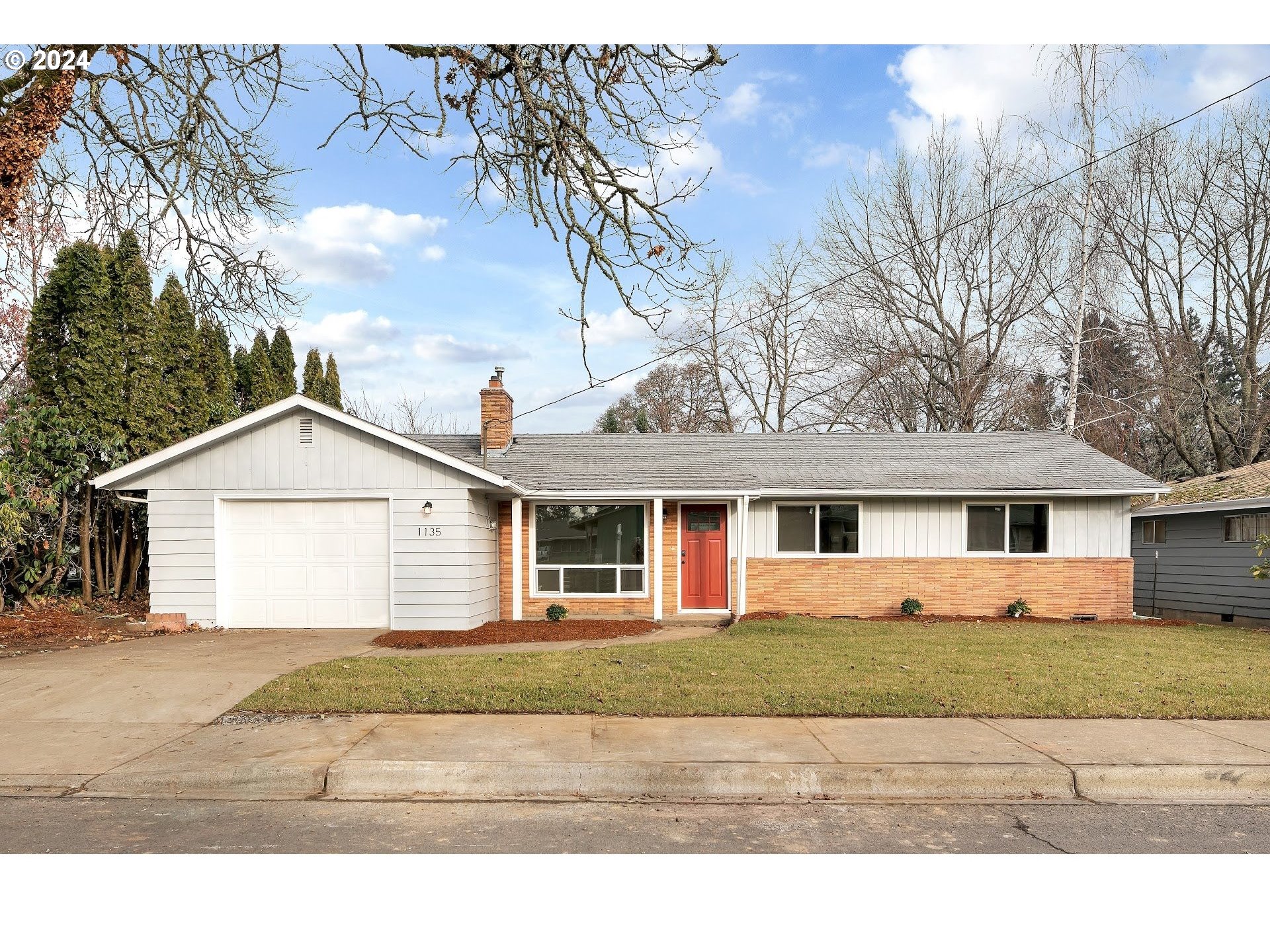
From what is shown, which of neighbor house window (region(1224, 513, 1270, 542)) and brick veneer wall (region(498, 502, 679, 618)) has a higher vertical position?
neighbor house window (region(1224, 513, 1270, 542))

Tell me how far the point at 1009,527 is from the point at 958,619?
236 cm

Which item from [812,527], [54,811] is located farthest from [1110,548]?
[54,811]

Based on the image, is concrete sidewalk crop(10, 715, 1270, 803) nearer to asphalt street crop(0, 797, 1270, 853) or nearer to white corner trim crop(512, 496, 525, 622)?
asphalt street crop(0, 797, 1270, 853)

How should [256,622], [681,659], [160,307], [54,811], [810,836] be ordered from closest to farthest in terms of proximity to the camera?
[810,836] → [54,811] → [681,659] → [256,622] → [160,307]

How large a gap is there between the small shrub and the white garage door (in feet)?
38.8

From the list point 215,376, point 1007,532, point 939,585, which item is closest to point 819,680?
point 939,585

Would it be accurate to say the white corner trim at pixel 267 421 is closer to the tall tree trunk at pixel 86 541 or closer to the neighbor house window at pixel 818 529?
the tall tree trunk at pixel 86 541

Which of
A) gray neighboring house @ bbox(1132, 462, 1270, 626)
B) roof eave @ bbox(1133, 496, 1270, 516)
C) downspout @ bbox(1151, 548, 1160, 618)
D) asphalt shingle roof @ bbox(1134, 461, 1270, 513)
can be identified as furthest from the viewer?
downspout @ bbox(1151, 548, 1160, 618)

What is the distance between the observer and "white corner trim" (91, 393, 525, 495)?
13.7m

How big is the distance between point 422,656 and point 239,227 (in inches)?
220

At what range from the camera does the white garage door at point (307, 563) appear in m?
14.2

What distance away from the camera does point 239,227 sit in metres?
9.31

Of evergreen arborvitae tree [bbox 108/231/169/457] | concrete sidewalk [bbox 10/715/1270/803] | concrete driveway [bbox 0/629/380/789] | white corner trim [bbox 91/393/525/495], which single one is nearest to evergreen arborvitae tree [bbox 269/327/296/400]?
evergreen arborvitae tree [bbox 108/231/169/457]

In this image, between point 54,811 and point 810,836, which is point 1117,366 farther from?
point 54,811
